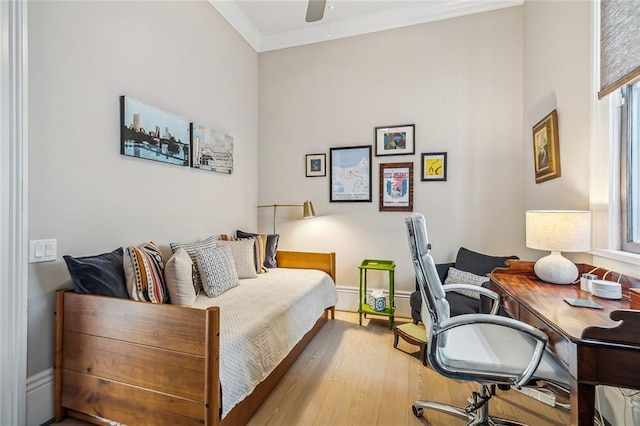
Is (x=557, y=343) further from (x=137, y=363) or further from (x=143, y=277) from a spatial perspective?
(x=143, y=277)

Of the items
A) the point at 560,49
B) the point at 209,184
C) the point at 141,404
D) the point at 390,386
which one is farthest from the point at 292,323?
the point at 560,49

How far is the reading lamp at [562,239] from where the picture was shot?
1.58m

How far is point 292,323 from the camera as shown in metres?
2.02

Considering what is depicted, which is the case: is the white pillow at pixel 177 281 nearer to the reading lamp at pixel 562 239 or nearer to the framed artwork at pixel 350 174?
the framed artwork at pixel 350 174

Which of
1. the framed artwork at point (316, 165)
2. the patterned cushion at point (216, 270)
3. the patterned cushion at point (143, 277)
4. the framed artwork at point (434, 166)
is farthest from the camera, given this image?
the framed artwork at point (316, 165)

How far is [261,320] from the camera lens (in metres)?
1.72

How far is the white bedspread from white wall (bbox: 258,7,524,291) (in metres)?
0.87

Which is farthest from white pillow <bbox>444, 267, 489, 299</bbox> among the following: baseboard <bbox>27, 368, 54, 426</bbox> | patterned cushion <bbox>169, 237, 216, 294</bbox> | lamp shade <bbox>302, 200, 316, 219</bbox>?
baseboard <bbox>27, 368, 54, 426</bbox>

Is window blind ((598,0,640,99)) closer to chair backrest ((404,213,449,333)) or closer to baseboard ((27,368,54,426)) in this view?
chair backrest ((404,213,449,333))

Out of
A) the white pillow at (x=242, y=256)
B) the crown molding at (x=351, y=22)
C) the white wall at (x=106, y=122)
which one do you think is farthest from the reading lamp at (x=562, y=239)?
the white wall at (x=106, y=122)

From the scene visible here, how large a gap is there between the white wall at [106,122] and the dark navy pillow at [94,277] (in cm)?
19

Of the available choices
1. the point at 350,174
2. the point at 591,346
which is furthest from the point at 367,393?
the point at 350,174

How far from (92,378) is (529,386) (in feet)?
8.66

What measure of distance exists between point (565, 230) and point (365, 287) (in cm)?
191
